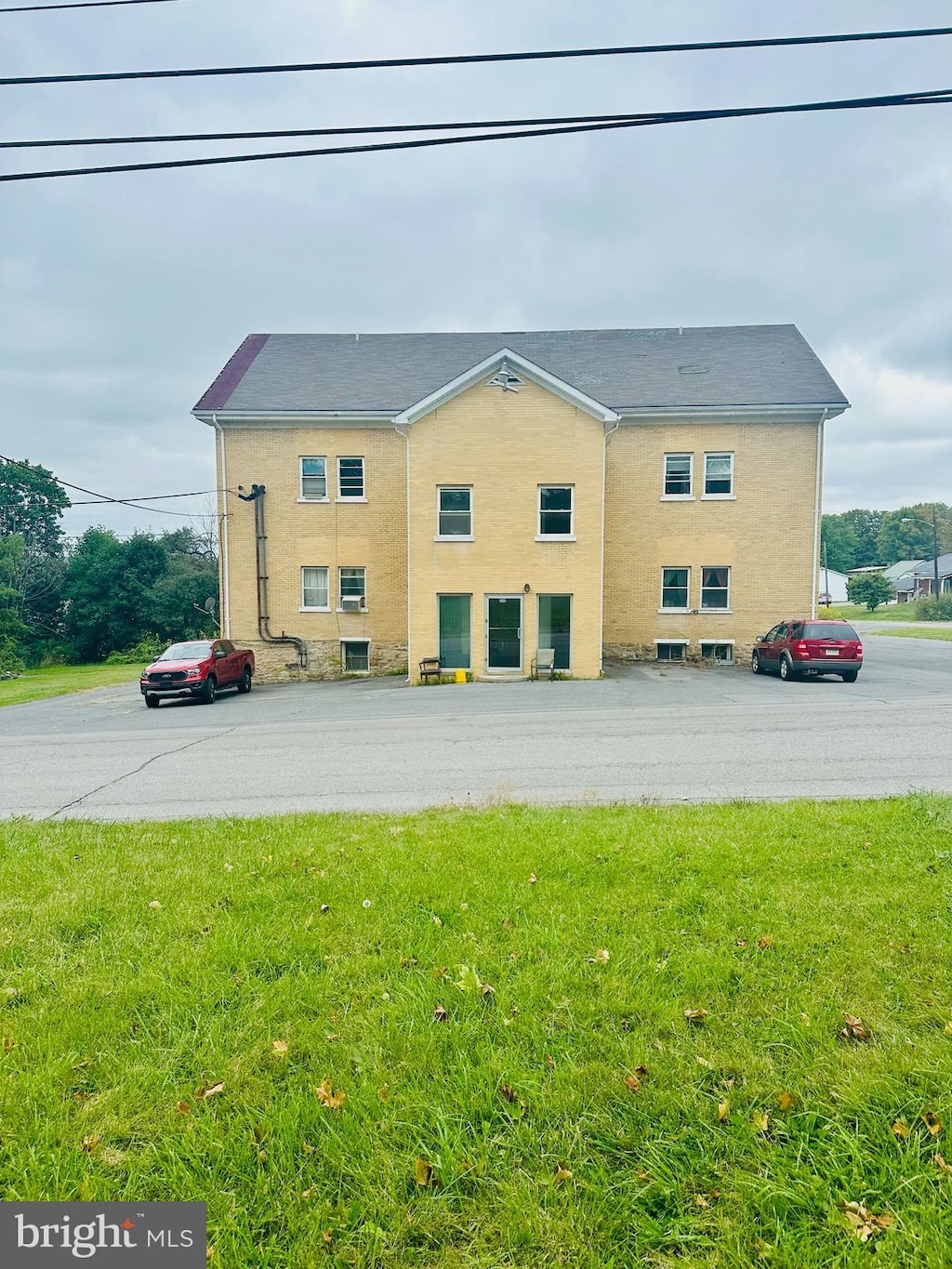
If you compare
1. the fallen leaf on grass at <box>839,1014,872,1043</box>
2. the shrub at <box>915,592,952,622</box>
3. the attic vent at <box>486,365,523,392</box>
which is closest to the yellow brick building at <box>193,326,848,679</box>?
the attic vent at <box>486,365,523,392</box>

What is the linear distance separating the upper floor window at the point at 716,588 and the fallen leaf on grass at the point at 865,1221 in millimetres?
22641

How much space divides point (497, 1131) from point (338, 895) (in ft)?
7.16

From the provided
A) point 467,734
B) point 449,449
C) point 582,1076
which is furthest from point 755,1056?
point 449,449

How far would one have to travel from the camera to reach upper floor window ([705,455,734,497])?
23281 millimetres

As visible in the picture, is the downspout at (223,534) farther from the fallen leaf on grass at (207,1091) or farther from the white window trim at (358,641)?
the fallen leaf on grass at (207,1091)

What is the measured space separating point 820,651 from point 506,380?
12107mm

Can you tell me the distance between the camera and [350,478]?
2377cm

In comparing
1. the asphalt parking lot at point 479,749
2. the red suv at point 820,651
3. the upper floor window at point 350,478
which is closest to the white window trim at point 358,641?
the upper floor window at point 350,478

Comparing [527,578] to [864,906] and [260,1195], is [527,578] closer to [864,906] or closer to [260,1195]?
[864,906]

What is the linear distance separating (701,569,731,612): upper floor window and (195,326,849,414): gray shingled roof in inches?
229

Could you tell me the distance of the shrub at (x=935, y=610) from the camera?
189ft

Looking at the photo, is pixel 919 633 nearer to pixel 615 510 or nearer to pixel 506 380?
pixel 615 510

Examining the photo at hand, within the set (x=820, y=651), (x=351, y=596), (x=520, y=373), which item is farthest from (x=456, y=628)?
(x=820, y=651)

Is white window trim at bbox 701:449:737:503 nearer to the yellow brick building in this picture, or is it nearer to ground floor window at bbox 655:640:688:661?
the yellow brick building
